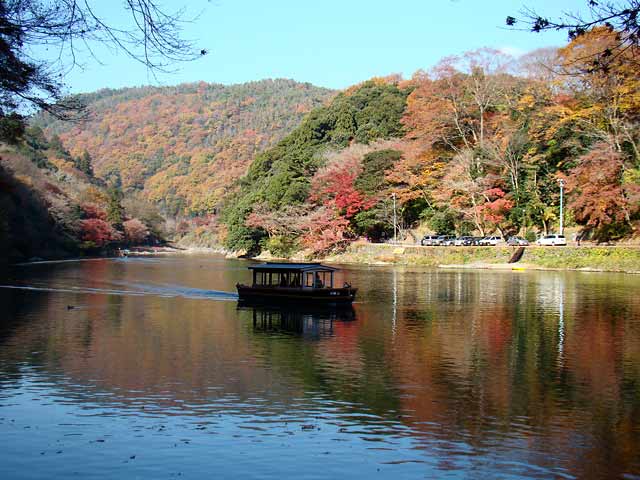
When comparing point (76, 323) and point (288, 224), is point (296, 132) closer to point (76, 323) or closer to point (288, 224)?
point (288, 224)

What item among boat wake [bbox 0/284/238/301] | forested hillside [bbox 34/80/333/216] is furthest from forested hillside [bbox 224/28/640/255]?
forested hillside [bbox 34/80/333/216]

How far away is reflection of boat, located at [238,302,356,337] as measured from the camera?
950 inches

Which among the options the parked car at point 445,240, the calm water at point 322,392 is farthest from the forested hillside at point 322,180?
the calm water at point 322,392

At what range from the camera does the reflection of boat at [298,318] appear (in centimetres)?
2412

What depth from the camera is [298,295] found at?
98.8 feet

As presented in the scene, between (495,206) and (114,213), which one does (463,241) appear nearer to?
(495,206)

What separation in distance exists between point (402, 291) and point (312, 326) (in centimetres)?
1222

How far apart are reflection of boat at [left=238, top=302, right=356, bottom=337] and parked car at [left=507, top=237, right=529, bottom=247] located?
88.1 feet

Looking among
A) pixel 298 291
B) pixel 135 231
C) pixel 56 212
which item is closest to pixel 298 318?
pixel 298 291

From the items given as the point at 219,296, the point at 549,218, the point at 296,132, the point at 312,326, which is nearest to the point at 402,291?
the point at 219,296

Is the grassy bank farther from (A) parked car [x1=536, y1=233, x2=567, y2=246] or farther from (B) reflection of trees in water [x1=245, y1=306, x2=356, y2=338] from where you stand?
(B) reflection of trees in water [x1=245, y1=306, x2=356, y2=338]

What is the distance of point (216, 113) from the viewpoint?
17812 cm

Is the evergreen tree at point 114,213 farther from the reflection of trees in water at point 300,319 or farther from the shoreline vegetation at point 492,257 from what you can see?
the reflection of trees in water at point 300,319

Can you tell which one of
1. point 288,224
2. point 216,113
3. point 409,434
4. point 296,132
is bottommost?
point 409,434
